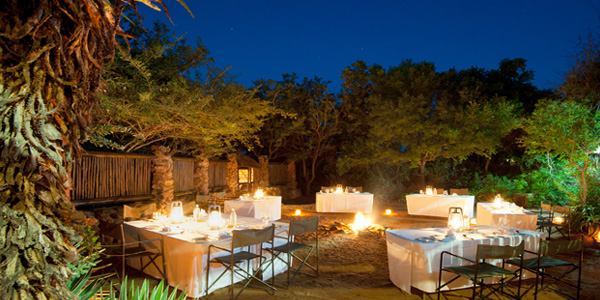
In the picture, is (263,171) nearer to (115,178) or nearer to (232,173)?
(232,173)

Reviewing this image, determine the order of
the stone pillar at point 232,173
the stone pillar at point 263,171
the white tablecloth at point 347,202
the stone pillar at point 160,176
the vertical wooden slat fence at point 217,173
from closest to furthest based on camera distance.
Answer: the stone pillar at point 160,176 < the white tablecloth at point 347,202 < the vertical wooden slat fence at point 217,173 < the stone pillar at point 232,173 < the stone pillar at point 263,171

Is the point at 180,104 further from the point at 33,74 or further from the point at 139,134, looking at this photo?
the point at 33,74

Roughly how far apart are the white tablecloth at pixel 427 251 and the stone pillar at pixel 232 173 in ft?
32.0

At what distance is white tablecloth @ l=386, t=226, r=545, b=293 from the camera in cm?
398

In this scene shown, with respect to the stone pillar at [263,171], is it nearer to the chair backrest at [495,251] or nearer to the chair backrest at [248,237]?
the chair backrest at [248,237]

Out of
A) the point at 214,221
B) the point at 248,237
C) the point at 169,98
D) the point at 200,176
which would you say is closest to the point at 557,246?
the point at 248,237

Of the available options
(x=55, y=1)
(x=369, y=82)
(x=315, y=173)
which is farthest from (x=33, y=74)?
(x=315, y=173)

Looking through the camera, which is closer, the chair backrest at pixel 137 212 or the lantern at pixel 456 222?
the lantern at pixel 456 222

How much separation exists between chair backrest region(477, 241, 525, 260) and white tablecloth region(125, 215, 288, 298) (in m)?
2.39

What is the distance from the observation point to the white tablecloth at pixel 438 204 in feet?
30.3

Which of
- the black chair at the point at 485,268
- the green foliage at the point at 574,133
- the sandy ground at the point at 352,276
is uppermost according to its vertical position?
the green foliage at the point at 574,133

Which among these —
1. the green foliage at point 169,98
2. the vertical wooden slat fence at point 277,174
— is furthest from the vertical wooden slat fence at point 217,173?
the vertical wooden slat fence at point 277,174

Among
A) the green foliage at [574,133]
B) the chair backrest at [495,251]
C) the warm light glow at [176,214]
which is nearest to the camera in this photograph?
the chair backrest at [495,251]

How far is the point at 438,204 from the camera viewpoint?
31.4 ft
